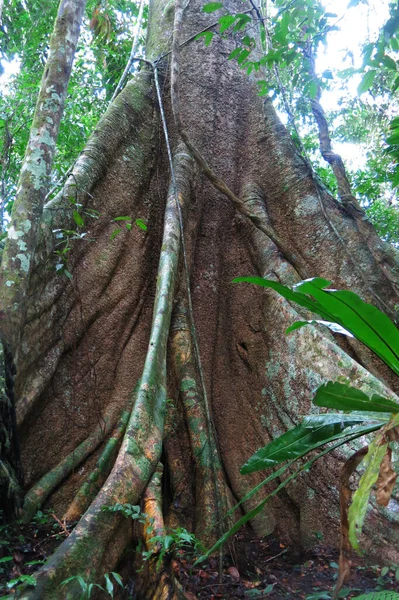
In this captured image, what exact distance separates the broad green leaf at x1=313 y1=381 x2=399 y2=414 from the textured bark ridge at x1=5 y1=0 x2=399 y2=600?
40.7 inches

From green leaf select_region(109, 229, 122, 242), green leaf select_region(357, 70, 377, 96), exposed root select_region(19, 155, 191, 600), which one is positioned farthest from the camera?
green leaf select_region(109, 229, 122, 242)

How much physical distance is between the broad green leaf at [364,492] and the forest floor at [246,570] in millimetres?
1012

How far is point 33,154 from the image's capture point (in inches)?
112

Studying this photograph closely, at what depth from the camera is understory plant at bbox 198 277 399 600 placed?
3.81 ft

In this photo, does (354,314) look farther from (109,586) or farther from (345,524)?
(109,586)

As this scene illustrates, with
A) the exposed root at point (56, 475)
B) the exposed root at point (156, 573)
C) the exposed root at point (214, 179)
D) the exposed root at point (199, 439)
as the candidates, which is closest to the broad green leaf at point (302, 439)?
the exposed root at point (156, 573)

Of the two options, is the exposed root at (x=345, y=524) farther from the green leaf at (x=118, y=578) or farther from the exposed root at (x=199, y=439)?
the exposed root at (x=199, y=439)

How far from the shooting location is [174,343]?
3279 millimetres

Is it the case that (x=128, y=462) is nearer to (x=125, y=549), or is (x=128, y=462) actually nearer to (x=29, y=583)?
(x=125, y=549)

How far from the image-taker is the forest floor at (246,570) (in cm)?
204

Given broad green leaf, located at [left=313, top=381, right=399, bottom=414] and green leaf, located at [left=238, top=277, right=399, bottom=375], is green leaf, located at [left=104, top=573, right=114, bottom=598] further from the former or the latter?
green leaf, located at [left=238, top=277, right=399, bottom=375]

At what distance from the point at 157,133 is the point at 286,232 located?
159 cm

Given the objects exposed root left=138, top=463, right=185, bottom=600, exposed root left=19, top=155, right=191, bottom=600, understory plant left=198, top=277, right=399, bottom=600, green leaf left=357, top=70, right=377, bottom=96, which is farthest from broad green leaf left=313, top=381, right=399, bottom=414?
green leaf left=357, top=70, right=377, bottom=96

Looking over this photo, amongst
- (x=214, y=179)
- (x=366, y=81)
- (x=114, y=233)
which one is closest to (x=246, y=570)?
(x=114, y=233)
